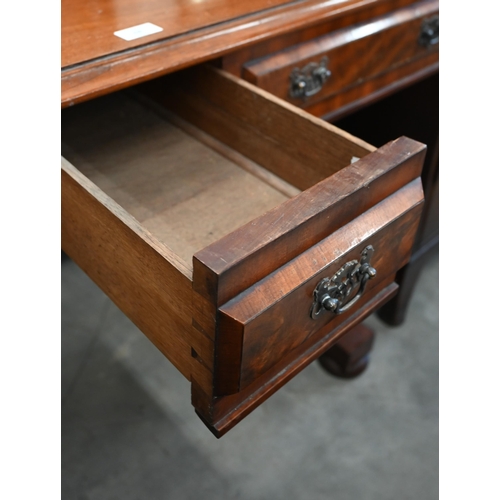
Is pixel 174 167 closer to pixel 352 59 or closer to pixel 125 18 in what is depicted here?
pixel 125 18

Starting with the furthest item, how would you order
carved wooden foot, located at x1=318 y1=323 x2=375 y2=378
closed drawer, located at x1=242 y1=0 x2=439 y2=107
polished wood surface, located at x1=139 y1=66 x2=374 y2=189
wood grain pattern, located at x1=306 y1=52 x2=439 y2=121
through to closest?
1. carved wooden foot, located at x1=318 y1=323 x2=375 y2=378
2. wood grain pattern, located at x1=306 y1=52 x2=439 y2=121
3. closed drawer, located at x1=242 y1=0 x2=439 y2=107
4. polished wood surface, located at x1=139 y1=66 x2=374 y2=189

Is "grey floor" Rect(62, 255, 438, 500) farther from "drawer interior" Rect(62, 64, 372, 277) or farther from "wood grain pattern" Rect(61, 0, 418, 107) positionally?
"wood grain pattern" Rect(61, 0, 418, 107)

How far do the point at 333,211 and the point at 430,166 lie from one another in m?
0.77

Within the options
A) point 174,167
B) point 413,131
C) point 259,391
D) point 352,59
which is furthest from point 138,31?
point 413,131

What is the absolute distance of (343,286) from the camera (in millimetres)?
578

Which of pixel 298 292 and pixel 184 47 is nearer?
pixel 298 292

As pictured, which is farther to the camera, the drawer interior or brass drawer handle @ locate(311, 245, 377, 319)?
the drawer interior

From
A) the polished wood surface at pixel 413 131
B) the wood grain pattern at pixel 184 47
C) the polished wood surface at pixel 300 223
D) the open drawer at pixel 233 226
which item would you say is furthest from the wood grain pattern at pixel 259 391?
the polished wood surface at pixel 413 131

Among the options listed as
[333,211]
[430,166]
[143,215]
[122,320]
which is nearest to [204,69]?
[143,215]

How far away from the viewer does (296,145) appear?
0.74 m

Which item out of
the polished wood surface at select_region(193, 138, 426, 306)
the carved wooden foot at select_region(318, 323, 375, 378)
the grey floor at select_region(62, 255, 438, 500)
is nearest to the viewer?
the polished wood surface at select_region(193, 138, 426, 306)

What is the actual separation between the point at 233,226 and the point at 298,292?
23 cm

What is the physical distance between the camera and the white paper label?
29.0 inches

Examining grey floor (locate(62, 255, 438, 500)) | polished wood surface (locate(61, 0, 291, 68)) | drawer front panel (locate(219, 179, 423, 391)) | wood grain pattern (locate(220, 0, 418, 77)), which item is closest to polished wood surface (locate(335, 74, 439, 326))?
grey floor (locate(62, 255, 438, 500))
